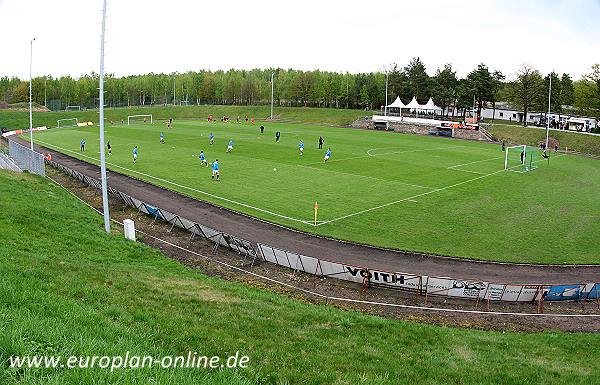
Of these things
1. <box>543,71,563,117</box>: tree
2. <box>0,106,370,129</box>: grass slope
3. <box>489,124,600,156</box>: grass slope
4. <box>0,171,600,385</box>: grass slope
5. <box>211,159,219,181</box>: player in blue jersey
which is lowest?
<box>0,171,600,385</box>: grass slope

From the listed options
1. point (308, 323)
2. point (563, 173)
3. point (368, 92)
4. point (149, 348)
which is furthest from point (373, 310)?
point (368, 92)

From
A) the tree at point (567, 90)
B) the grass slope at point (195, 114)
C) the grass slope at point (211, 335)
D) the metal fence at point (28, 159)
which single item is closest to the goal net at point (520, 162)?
the grass slope at point (211, 335)

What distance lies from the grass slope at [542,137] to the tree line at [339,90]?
1399 centimetres

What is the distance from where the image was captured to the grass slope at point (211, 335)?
8125 mm

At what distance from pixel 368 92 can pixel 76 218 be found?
119914mm

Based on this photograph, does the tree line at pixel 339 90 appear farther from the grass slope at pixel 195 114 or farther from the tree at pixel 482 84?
the grass slope at pixel 195 114

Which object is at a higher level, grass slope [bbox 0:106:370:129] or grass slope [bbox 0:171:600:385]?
grass slope [bbox 0:106:370:129]

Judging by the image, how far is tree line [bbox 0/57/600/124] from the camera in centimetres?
10962

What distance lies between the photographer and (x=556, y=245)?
28.1 metres

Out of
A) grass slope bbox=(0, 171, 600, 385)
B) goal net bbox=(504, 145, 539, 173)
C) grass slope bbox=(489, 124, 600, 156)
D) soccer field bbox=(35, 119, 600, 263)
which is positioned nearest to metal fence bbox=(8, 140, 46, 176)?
soccer field bbox=(35, 119, 600, 263)

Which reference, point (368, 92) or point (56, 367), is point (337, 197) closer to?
point (56, 367)

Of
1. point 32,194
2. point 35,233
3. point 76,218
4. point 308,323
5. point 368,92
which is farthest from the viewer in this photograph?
point 368,92

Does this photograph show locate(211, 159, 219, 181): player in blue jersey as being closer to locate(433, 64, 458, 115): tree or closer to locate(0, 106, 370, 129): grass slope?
locate(0, 106, 370, 129): grass slope

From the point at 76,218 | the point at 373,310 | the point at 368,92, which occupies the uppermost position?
the point at 368,92
